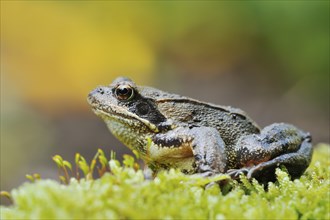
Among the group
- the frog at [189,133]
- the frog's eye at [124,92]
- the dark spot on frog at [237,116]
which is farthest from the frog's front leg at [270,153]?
the frog's eye at [124,92]

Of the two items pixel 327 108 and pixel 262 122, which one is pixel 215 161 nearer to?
pixel 262 122

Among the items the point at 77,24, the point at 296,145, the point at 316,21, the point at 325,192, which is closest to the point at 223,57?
the point at 316,21

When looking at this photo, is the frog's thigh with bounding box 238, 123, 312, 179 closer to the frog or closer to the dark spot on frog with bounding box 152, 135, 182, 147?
the frog

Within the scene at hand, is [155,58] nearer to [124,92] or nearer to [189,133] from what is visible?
[124,92]

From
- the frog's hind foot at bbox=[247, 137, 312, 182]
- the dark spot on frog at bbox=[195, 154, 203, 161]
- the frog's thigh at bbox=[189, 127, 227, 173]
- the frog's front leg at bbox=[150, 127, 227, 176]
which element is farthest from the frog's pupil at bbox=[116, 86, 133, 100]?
the frog's hind foot at bbox=[247, 137, 312, 182]

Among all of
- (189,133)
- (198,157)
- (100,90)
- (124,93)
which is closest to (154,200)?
(198,157)

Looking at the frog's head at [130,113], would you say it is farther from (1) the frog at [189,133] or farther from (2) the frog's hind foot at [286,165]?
(2) the frog's hind foot at [286,165]
